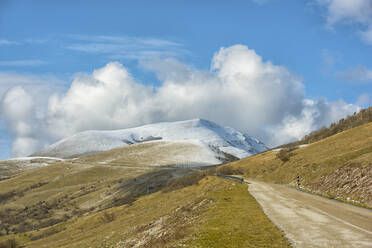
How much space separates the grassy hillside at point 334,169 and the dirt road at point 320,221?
3.30 metres

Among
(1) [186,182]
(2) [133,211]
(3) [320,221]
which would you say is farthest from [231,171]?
(3) [320,221]

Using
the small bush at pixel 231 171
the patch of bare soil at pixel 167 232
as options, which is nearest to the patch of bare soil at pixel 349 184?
the patch of bare soil at pixel 167 232

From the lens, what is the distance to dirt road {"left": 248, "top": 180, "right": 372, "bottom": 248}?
18.5 metres

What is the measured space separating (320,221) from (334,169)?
76.9ft

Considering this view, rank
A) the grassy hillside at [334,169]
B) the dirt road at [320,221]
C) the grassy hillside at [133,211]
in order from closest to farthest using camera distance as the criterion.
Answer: the dirt road at [320,221]
the grassy hillside at [133,211]
the grassy hillside at [334,169]

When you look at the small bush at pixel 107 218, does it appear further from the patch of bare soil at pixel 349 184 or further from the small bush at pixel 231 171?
the patch of bare soil at pixel 349 184

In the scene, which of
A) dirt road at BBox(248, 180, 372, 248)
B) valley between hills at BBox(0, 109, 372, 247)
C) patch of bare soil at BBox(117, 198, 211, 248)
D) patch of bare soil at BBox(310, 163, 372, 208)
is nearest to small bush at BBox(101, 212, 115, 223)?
valley between hills at BBox(0, 109, 372, 247)

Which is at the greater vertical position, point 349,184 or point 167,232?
point 349,184

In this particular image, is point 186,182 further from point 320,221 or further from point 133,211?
point 320,221

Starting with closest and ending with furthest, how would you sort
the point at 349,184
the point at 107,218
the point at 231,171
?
the point at 349,184, the point at 107,218, the point at 231,171

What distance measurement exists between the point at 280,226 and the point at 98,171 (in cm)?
17524

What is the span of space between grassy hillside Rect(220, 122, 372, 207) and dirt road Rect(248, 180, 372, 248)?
3.30 m

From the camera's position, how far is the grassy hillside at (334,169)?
35.5m

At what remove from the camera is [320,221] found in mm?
23719
